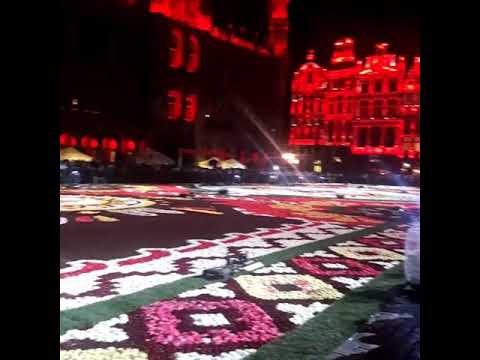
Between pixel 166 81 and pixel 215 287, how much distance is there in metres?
39.0

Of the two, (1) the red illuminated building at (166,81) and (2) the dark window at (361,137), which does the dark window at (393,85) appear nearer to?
(2) the dark window at (361,137)

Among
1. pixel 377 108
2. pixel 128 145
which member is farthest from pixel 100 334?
pixel 377 108

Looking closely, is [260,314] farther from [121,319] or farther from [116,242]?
[116,242]

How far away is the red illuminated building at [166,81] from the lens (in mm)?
37688

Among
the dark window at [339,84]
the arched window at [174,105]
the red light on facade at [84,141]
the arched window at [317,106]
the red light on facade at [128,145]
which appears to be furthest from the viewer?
the arched window at [317,106]

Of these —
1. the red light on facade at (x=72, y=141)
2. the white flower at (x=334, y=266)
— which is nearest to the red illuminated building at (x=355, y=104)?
the red light on facade at (x=72, y=141)

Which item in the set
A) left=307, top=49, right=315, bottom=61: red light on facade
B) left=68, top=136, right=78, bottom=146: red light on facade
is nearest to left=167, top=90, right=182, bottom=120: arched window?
left=68, top=136, right=78, bottom=146: red light on facade

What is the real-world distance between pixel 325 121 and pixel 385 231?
61184 mm

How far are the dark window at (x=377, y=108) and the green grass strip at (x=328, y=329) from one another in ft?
210

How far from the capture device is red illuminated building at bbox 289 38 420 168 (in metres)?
64.9

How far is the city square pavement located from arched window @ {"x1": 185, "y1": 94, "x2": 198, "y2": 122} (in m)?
34.4

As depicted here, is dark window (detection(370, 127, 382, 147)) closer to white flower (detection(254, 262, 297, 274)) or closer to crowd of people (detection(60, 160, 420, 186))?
crowd of people (detection(60, 160, 420, 186))

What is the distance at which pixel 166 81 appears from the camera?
141 feet
